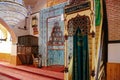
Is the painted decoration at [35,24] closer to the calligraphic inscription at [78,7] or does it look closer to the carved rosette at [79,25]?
the calligraphic inscription at [78,7]

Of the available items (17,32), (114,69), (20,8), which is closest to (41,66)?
(17,32)

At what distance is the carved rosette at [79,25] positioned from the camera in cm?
371

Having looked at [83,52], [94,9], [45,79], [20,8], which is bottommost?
[45,79]

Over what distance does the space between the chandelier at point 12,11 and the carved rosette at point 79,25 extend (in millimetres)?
5685

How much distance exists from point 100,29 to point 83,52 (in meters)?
0.62

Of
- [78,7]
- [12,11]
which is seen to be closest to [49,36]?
[12,11]

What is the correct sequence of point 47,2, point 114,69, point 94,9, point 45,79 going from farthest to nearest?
point 47,2, point 45,79, point 114,69, point 94,9

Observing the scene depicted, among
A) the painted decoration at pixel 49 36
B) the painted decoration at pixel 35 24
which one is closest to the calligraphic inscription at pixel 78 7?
the painted decoration at pixel 49 36

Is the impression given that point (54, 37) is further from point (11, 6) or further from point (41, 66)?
point (11, 6)

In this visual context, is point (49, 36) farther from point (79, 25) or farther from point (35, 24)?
point (79, 25)

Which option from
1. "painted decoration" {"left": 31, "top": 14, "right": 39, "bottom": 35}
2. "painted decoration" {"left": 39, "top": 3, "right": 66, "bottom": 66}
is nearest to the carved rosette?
"painted decoration" {"left": 39, "top": 3, "right": 66, "bottom": 66}

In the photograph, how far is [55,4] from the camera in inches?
354

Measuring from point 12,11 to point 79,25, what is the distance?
6146mm

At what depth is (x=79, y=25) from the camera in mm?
3855
